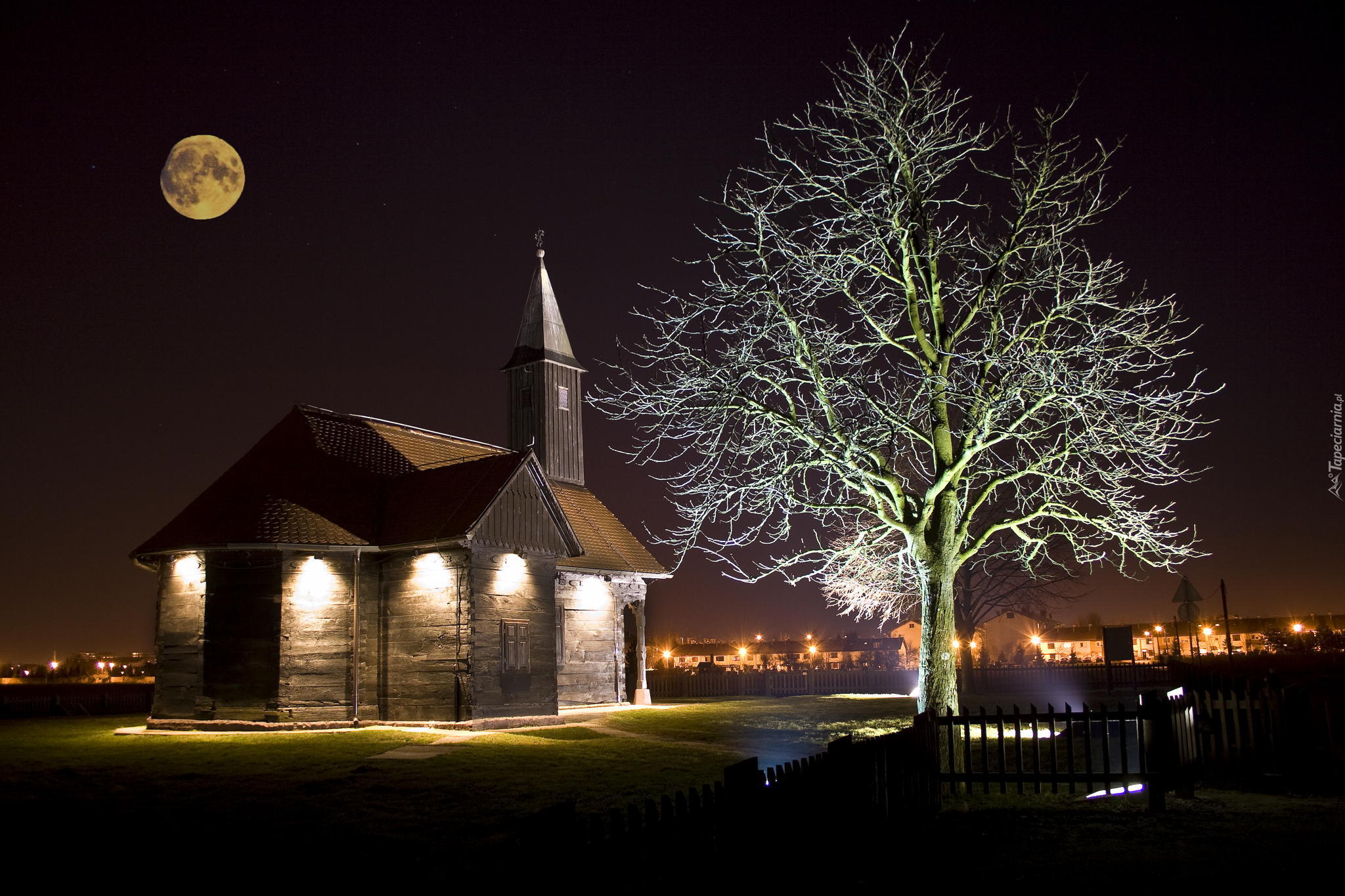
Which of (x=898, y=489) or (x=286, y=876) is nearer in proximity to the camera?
(x=286, y=876)

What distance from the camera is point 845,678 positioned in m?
48.9

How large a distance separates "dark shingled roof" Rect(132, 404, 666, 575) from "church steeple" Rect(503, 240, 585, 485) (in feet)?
18.7

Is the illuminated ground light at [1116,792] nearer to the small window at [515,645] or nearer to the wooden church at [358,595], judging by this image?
the wooden church at [358,595]

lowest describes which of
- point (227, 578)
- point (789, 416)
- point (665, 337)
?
point (227, 578)

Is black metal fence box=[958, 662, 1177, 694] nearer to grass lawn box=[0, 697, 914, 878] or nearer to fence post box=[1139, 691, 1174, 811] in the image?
grass lawn box=[0, 697, 914, 878]

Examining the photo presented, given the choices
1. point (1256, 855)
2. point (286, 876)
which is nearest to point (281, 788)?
point (286, 876)

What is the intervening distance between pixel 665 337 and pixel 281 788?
410 inches

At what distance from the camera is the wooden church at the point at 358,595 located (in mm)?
25797

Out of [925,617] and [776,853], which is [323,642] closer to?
[925,617]

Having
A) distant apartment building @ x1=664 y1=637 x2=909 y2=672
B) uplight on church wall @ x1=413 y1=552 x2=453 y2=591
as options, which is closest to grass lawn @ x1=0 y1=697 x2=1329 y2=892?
uplight on church wall @ x1=413 y1=552 x2=453 y2=591

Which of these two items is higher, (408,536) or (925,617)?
(408,536)

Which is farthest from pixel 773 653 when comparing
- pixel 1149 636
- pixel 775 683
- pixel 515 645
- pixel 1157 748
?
pixel 1157 748

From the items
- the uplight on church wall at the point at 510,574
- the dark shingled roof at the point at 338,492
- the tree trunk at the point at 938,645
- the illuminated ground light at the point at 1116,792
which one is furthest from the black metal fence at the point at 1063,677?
the illuminated ground light at the point at 1116,792

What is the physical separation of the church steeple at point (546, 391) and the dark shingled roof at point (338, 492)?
5.69 meters
